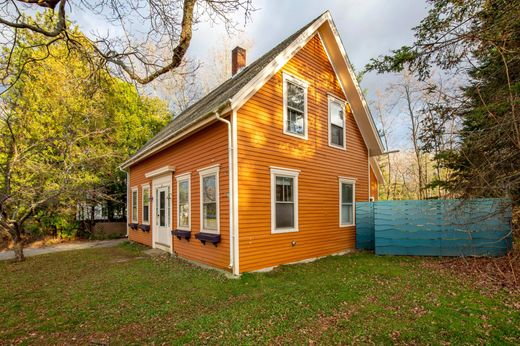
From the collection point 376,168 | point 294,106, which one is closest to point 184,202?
point 294,106

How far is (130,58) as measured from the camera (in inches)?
208

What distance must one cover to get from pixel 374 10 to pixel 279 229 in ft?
25.9

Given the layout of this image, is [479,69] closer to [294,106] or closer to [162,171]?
[294,106]

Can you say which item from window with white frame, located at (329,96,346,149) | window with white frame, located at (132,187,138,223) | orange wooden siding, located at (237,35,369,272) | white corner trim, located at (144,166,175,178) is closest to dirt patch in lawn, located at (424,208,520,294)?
orange wooden siding, located at (237,35,369,272)

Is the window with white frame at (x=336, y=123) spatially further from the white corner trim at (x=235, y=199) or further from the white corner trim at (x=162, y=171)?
the white corner trim at (x=162, y=171)

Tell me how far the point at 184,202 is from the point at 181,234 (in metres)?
1.00

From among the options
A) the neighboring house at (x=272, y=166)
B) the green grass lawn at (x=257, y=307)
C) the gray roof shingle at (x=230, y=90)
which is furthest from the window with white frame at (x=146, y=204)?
the green grass lawn at (x=257, y=307)

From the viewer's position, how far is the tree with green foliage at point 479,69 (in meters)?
5.28

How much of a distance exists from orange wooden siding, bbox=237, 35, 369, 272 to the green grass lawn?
786mm

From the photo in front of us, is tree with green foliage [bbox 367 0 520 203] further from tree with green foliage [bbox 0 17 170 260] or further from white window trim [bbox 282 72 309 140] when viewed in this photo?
tree with green foliage [bbox 0 17 170 260]

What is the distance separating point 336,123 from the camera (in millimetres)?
10633

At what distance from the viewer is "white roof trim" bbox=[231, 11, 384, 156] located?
733 centimetres

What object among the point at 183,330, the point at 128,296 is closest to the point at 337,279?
the point at 183,330

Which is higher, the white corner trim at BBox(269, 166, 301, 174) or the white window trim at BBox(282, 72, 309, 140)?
the white window trim at BBox(282, 72, 309, 140)
